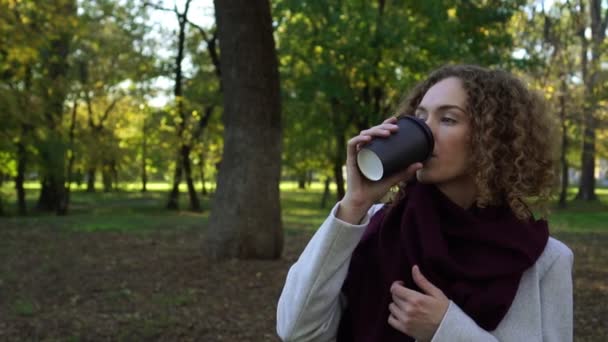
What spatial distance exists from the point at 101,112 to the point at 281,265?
35682mm

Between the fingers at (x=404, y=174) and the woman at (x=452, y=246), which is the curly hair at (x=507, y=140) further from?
the fingers at (x=404, y=174)

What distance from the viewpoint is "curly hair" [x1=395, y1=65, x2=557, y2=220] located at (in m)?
1.82

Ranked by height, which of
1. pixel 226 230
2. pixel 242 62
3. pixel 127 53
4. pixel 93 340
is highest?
pixel 127 53

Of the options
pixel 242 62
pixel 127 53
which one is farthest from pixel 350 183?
pixel 127 53

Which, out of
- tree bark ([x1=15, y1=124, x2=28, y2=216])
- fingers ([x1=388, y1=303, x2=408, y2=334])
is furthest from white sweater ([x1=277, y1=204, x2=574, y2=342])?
tree bark ([x1=15, y1=124, x2=28, y2=216])

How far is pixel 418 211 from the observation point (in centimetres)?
177

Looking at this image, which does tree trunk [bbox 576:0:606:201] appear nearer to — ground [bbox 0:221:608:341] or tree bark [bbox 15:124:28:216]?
ground [bbox 0:221:608:341]

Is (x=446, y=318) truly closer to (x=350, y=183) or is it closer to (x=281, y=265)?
(x=350, y=183)

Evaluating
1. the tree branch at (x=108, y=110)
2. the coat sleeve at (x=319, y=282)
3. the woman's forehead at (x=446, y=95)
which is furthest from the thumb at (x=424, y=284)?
the tree branch at (x=108, y=110)

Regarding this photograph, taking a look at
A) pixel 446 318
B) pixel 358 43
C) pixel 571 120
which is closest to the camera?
pixel 446 318

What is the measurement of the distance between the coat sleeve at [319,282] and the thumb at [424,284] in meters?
0.18

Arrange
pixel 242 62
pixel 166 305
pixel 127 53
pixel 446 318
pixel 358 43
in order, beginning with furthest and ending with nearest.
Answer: pixel 127 53 → pixel 358 43 → pixel 242 62 → pixel 166 305 → pixel 446 318

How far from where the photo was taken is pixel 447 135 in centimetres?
180

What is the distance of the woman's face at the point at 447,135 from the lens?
5.88 feet
